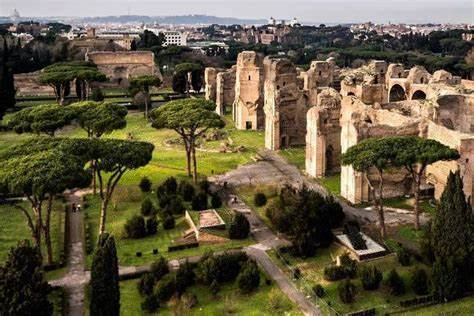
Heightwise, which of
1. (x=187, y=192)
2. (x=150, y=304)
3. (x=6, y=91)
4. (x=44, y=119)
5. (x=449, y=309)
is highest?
(x=44, y=119)

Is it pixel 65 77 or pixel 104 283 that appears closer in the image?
pixel 104 283

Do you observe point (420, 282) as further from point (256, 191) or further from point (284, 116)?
point (284, 116)

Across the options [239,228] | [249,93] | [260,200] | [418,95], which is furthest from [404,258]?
[249,93]

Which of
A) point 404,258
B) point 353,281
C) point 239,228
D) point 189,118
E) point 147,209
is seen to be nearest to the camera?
point 353,281

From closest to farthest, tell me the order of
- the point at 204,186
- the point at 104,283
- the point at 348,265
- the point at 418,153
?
the point at 104,283, the point at 348,265, the point at 418,153, the point at 204,186

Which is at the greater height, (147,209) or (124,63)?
(124,63)

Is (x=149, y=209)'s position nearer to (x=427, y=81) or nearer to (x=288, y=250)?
(x=288, y=250)
